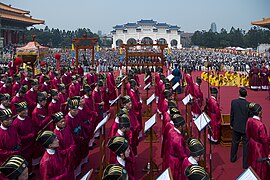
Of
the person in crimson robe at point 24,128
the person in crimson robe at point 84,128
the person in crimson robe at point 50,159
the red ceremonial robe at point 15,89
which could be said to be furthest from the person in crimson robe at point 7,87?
the person in crimson robe at point 50,159

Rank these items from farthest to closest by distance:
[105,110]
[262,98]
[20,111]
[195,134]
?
1. [262,98]
2. [105,110]
3. [195,134]
4. [20,111]

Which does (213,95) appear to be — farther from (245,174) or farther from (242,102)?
(245,174)

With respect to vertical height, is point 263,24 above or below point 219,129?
above

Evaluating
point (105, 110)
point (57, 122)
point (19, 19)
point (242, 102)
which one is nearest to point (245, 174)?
point (57, 122)

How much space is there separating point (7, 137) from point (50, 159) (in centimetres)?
109

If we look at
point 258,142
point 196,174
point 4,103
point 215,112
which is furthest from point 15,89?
point 196,174

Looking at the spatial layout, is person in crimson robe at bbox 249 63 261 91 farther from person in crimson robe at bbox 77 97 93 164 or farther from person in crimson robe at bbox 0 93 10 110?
person in crimson robe at bbox 0 93 10 110

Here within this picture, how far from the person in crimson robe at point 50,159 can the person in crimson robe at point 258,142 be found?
3.00 m

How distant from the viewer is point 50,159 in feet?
11.4

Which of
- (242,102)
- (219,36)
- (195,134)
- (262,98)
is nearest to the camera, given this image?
(242,102)

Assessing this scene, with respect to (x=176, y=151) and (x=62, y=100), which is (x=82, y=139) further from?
(x=176, y=151)

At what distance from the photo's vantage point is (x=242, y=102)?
5648 millimetres

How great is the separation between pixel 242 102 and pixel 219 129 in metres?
1.53

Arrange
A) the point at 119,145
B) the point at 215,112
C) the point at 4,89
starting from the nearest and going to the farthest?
the point at 119,145, the point at 215,112, the point at 4,89
